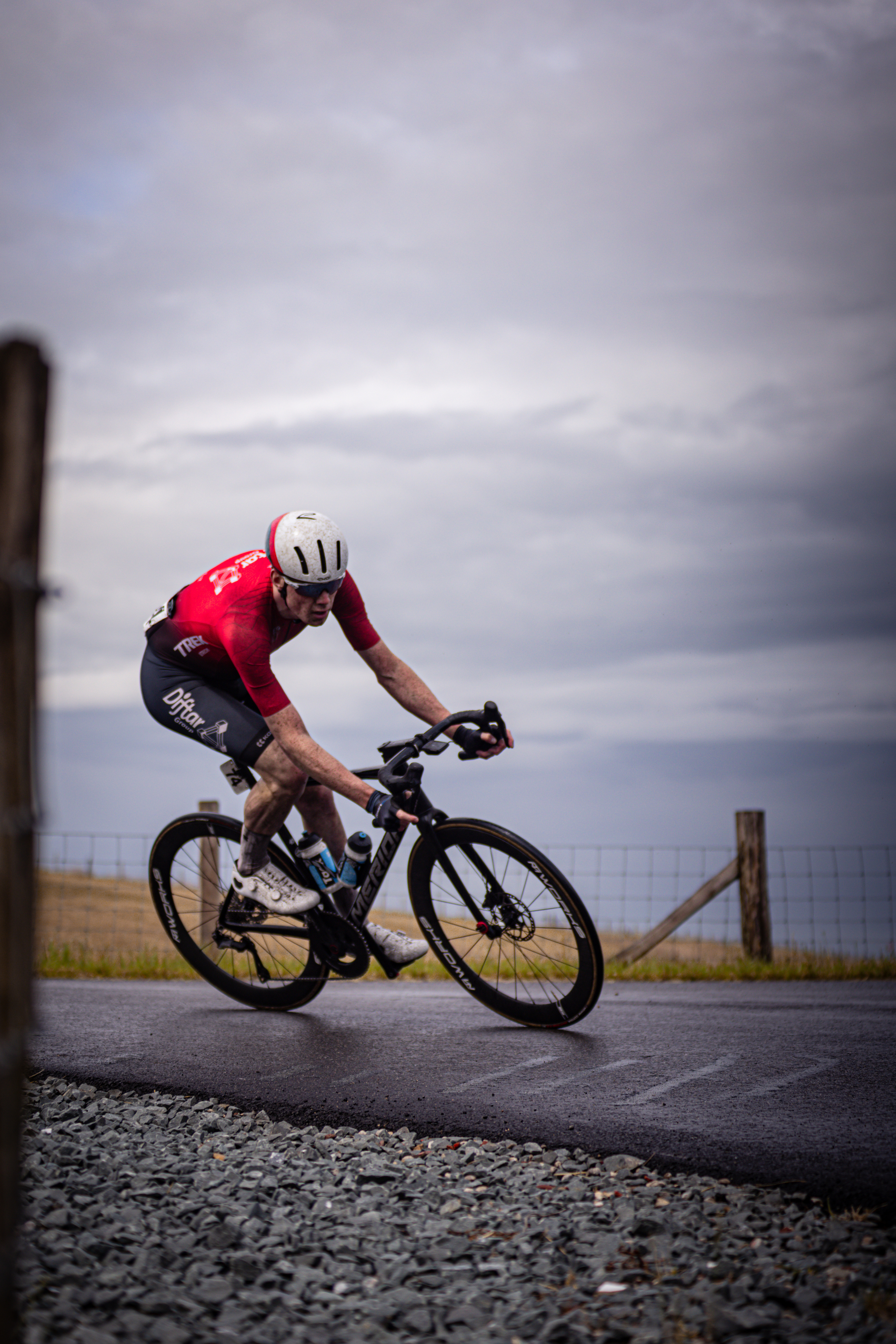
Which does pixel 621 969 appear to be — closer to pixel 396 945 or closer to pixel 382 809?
pixel 396 945

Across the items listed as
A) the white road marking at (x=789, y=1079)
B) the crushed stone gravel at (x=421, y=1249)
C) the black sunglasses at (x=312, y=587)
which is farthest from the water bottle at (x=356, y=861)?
the white road marking at (x=789, y=1079)

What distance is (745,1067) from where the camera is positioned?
4.85 m

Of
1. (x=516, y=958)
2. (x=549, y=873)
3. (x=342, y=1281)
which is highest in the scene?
(x=549, y=873)

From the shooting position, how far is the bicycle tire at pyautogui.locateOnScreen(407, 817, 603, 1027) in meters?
5.08

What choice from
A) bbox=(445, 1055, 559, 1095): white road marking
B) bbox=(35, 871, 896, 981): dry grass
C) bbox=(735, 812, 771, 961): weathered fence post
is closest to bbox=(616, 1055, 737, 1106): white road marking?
bbox=(445, 1055, 559, 1095): white road marking

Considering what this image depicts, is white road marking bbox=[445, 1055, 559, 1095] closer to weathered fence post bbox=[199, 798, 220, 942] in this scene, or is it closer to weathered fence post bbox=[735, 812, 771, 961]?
weathered fence post bbox=[199, 798, 220, 942]

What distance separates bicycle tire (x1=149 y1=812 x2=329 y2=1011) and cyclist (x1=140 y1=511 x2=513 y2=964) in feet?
1.71

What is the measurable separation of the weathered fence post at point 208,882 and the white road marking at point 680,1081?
2930mm

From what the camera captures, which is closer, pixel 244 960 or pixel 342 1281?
pixel 342 1281

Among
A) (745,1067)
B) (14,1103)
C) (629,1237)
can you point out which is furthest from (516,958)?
(14,1103)

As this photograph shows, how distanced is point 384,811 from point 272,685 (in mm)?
854

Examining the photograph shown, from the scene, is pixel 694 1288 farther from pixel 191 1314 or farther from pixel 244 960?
pixel 244 960

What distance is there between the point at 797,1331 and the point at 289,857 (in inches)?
151

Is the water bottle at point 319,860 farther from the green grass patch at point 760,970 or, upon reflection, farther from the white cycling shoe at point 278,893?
the green grass patch at point 760,970
